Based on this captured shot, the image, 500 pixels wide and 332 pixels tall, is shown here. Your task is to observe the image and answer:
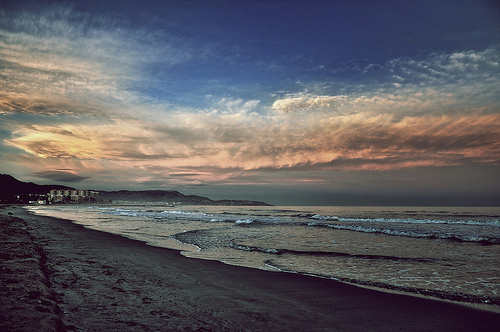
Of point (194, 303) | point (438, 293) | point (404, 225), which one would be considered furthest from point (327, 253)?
point (404, 225)

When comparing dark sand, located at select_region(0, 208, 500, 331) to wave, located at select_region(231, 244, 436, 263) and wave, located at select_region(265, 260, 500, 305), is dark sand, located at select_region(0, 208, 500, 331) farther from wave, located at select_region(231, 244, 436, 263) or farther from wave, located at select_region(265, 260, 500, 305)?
wave, located at select_region(231, 244, 436, 263)

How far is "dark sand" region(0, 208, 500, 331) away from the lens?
15.5ft

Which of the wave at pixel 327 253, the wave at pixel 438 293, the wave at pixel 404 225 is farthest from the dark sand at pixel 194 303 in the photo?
the wave at pixel 404 225

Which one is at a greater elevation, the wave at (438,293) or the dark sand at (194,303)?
the dark sand at (194,303)

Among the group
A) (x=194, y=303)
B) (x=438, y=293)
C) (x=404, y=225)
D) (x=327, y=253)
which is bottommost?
(x=404, y=225)

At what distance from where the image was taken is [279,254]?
46.3 feet

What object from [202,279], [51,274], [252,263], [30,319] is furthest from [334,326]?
[51,274]

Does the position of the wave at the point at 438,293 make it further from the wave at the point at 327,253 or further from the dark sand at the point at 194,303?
the wave at the point at 327,253

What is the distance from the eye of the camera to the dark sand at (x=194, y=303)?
15.5ft

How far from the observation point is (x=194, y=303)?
19.9ft

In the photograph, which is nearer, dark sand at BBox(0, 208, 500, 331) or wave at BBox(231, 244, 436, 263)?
dark sand at BBox(0, 208, 500, 331)

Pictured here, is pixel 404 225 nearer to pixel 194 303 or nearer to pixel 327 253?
pixel 327 253

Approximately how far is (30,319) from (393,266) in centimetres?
1249

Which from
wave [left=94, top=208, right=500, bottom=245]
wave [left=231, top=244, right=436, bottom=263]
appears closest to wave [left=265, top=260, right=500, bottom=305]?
wave [left=231, top=244, right=436, bottom=263]
